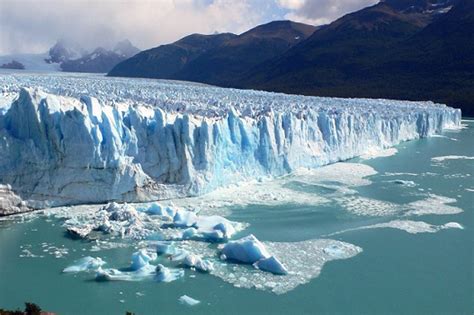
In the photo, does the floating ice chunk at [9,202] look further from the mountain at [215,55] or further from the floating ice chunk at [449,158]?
the mountain at [215,55]

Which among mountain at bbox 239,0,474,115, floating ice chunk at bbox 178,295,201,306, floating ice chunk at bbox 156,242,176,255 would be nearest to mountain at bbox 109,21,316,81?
mountain at bbox 239,0,474,115

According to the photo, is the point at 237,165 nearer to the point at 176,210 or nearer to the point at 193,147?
the point at 193,147

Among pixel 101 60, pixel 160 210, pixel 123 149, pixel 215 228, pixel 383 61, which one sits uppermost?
pixel 101 60

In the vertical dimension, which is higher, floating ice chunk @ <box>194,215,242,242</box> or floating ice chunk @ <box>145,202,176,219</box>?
floating ice chunk @ <box>145,202,176,219</box>

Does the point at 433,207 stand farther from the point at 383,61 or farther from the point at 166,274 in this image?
the point at 383,61

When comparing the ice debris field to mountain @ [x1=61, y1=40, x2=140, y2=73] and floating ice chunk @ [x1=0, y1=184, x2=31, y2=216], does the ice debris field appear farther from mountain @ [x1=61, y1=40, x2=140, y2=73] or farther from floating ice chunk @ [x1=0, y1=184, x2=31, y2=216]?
mountain @ [x1=61, y1=40, x2=140, y2=73]

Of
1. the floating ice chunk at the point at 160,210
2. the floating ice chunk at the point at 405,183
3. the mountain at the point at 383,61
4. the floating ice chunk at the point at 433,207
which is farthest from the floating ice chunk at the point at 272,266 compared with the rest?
the mountain at the point at 383,61

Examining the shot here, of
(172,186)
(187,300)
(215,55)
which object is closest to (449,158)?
(172,186)
